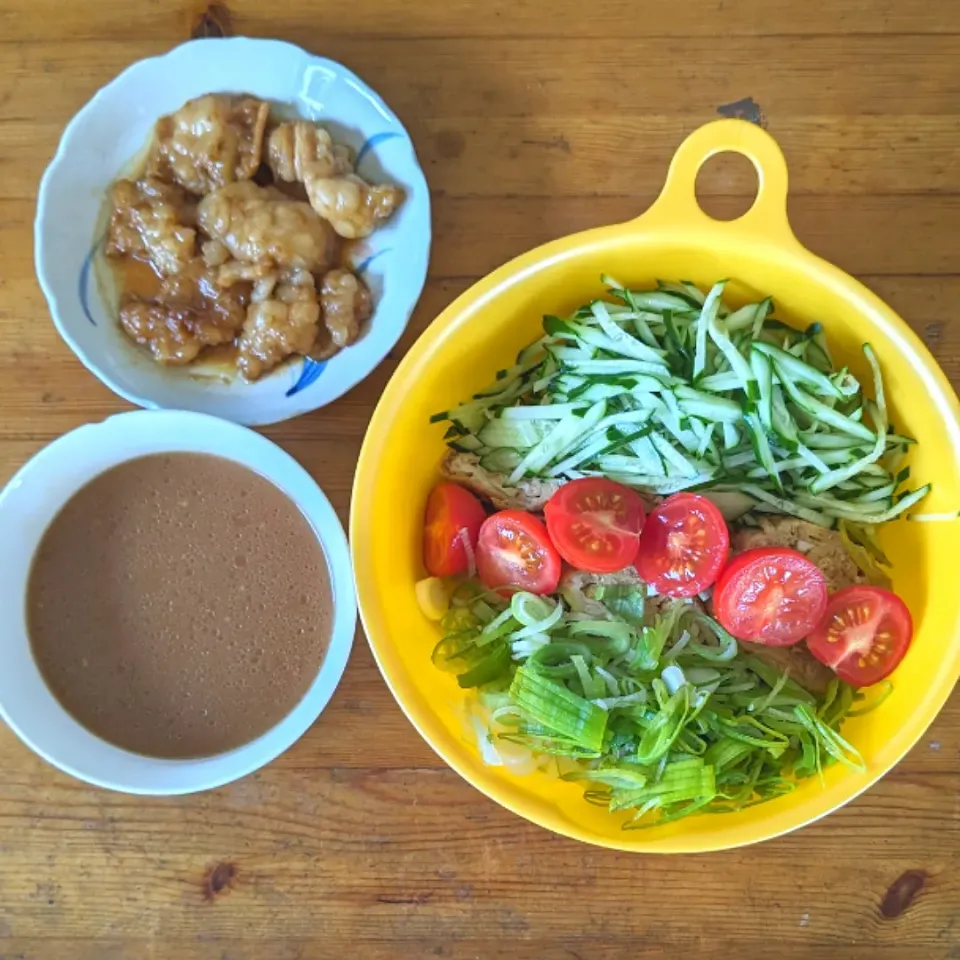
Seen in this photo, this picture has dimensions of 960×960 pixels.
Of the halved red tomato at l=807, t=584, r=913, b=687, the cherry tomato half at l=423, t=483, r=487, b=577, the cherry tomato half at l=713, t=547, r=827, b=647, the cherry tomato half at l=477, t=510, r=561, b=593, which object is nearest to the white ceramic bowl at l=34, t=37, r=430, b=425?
the cherry tomato half at l=423, t=483, r=487, b=577

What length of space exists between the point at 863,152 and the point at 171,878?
6.11ft

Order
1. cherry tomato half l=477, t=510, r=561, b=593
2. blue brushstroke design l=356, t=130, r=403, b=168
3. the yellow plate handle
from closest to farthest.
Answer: the yellow plate handle
cherry tomato half l=477, t=510, r=561, b=593
blue brushstroke design l=356, t=130, r=403, b=168

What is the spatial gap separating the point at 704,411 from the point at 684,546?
0.73 ft

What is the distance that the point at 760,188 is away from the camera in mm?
Result: 1465

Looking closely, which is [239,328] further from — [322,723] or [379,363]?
[322,723]

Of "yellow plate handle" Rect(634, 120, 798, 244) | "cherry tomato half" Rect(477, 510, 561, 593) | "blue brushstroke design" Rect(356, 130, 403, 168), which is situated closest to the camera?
"yellow plate handle" Rect(634, 120, 798, 244)

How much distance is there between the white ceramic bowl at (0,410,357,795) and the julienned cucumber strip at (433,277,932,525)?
30cm

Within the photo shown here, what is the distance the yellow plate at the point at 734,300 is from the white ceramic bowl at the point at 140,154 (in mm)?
185

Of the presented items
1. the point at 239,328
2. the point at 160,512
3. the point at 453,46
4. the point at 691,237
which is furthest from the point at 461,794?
the point at 453,46

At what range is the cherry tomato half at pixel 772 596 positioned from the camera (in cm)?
148

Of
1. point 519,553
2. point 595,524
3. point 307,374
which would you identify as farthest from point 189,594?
point 595,524

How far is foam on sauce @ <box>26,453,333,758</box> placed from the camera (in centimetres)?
165

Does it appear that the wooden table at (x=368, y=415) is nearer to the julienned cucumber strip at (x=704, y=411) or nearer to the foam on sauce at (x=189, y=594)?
the foam on sauce at (x=189, y=594)

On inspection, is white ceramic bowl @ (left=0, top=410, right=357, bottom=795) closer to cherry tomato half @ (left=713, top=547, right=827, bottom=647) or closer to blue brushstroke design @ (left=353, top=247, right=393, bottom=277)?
blue brushstroke design @ (left=353, top=247, right=393, bottom=277)
